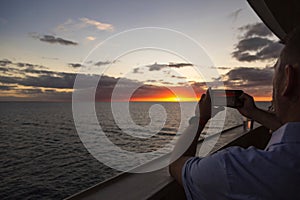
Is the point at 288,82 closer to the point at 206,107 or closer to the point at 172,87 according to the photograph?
the point at 206,107

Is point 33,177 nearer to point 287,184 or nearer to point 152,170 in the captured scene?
point 152,170

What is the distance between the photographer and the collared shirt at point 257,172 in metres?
0.52

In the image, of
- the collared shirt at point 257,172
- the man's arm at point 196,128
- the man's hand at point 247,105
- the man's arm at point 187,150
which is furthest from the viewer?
the man's hand at point 247,105

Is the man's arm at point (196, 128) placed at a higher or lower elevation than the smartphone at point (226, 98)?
lower

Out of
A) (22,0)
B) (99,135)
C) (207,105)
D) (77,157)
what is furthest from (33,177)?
(207,105)

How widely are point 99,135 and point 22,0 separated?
48.8 ft

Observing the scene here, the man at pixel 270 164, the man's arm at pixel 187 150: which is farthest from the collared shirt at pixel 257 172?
the man's arm at pixel 187 150

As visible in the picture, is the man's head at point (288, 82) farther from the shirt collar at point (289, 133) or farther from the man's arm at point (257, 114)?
the man's arm at point (257, 114)

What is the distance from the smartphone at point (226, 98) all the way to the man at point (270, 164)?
307mm

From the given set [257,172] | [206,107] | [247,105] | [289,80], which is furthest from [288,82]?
[247,105]

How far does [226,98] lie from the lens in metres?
0.98

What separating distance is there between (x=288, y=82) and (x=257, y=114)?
596 millimetres

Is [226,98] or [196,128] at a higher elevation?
[226,98]

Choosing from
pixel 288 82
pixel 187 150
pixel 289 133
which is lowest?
pixel 187 150
